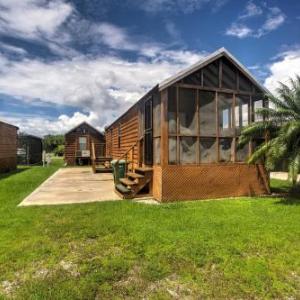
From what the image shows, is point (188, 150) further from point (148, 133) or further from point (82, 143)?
point (82, 143)

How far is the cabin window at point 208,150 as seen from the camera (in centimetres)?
855

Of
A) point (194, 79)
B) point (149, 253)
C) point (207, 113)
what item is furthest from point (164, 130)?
point (149, 253)

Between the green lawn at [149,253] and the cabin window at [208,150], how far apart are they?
83.9 inches

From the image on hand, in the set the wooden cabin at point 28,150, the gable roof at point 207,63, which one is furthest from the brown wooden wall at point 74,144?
the gable roof at point 207,63

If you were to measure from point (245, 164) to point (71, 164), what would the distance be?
1895 cm

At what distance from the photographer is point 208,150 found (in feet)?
28.3

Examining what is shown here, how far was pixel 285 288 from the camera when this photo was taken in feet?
10.4

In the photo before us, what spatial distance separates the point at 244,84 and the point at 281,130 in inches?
78.6

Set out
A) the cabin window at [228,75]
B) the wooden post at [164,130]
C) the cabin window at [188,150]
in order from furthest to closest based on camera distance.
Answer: the cabin window at [228,75] → the cabin window at [188,150] → the wooden post at [164,130]

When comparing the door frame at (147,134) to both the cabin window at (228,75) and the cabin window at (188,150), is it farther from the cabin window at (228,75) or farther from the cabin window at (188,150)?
the cabin window at (228,75)

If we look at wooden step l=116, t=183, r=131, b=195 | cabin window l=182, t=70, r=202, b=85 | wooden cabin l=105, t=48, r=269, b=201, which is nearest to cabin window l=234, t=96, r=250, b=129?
wooden cabin l=105, t=48, r=269, b=201

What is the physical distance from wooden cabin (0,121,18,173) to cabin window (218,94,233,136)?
531 inches

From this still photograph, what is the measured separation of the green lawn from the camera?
315 centimetres

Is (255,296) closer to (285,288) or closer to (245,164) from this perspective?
(285,288)
